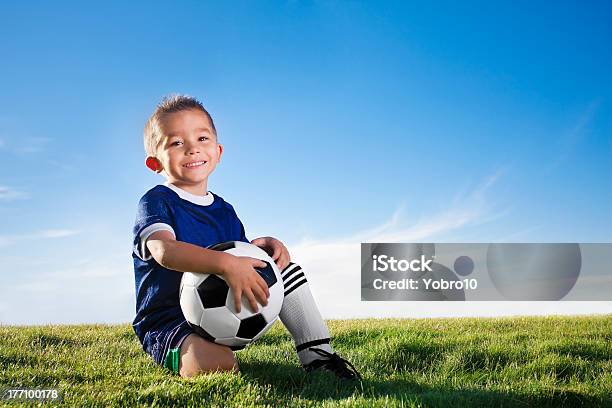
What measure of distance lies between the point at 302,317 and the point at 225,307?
0.93m

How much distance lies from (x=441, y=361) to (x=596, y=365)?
1.44m

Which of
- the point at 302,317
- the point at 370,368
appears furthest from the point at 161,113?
the point at 370,368

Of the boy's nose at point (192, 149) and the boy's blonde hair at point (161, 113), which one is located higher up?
the boy's blonde hair at point (161, 113)

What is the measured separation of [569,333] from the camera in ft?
22.8

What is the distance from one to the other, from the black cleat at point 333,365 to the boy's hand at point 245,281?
867 millimetres

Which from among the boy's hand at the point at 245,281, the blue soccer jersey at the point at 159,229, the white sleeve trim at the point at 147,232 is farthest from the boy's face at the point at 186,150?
the boy's hand at the point at 245,281

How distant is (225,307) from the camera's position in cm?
394

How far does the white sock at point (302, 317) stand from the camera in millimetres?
4672

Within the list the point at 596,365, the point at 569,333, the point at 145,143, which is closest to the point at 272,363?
the point at 145,143

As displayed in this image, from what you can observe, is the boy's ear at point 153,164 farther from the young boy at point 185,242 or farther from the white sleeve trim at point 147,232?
the white sleeve trim at point 147,232

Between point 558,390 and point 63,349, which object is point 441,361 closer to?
point 558,390

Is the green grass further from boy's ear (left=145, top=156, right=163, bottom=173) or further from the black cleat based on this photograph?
boy's ear (left=145, top=156, right=163, bottom=173)

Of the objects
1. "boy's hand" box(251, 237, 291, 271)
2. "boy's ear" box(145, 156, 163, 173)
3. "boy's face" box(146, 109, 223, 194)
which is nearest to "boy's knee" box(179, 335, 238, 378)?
"boy's hand" box(251, 237, 291, 271)

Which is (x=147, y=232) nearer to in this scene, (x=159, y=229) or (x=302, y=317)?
(x=159, y=229)
